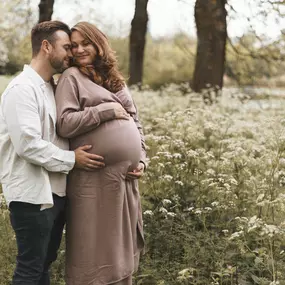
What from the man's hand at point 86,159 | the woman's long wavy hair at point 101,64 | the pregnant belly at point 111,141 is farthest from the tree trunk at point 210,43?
the man's hand at point 86,159

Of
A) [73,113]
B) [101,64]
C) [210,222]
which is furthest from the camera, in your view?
[210,222]

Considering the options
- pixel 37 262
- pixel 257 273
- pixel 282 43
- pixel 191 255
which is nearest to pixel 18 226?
pixel 37 262

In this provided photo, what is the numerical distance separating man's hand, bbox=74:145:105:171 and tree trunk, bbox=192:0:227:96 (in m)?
8.27

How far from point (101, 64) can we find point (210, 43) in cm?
828

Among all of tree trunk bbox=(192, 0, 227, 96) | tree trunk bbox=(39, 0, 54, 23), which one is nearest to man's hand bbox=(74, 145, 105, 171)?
tree trunk bbox=(192, 0, 227, 96)

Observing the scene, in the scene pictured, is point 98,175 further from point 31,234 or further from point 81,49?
point 81,49

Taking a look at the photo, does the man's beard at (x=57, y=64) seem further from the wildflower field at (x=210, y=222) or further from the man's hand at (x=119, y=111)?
the wildflower field at (x=210, y=222)

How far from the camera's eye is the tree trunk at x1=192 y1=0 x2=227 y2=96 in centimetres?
1127

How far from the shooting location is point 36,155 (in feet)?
10.6

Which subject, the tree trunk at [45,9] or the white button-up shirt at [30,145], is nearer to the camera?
the white button-up shirt at [30,145]

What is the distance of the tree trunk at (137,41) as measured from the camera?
46.0ft

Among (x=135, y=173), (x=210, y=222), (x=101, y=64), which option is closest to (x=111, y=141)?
(x=135, y=173)

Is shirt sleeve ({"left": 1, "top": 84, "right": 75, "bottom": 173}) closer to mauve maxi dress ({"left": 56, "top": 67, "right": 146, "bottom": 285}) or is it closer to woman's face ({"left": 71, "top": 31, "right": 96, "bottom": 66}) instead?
mauve maxi dress ({"left": 56, "top": 67, "right": 146, "bottom": 285})

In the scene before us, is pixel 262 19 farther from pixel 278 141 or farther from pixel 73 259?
pixel 73 259
